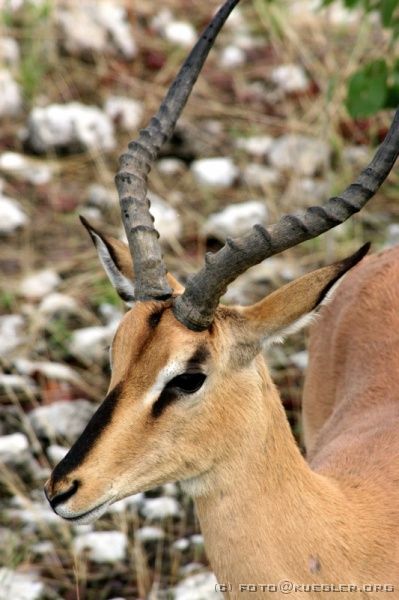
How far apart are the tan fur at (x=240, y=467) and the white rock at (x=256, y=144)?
16.9 feet

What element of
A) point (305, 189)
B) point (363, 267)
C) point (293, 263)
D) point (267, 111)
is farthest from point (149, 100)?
point (363, 267)

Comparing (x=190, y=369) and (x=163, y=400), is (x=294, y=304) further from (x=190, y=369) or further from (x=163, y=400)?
(x=163, y=400)

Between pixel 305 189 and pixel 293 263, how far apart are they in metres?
0.91

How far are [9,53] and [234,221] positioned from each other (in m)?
2.95

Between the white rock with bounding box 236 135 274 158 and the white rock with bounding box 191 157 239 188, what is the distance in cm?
25

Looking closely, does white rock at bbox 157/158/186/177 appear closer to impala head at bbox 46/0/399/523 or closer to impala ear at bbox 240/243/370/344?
impala head at bbox 46/0/399/523

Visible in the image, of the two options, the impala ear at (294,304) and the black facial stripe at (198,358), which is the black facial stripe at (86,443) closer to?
the black facial stripe at (198,358)

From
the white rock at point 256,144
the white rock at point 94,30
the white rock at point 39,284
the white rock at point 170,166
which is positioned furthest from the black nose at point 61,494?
the white rock at point 94,30

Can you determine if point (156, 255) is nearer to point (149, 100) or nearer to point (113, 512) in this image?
point (113, 512)

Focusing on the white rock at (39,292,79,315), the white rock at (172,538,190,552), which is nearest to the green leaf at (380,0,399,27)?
the white rock at (172,538,190,552)

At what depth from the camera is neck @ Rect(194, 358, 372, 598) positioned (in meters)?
3.66

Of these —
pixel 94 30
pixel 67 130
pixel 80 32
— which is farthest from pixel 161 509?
pixel 94 30

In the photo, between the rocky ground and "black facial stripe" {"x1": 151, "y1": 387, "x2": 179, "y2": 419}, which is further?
the rocky ground

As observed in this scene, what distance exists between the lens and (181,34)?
10.1 m
